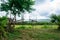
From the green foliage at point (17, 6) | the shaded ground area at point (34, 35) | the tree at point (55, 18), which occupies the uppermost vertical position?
the green foliage at point (17, 6)

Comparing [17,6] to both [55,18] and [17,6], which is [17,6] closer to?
[17,6]

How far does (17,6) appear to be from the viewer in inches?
824

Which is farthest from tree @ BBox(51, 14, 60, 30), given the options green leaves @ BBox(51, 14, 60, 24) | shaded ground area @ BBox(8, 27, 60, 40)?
shaded ground area @ BBox(8, 27, 60, 40)

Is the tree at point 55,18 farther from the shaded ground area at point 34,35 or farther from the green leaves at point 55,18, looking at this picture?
the shaded ground area at point 34,35

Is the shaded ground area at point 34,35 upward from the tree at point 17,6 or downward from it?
downward

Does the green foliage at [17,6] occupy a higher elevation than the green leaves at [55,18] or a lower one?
higher

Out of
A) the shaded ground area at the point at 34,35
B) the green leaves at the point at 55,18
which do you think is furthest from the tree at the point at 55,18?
the shaded ground area at the point at 34,35

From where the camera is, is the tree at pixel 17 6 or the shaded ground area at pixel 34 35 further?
the tree at pixel 17 6

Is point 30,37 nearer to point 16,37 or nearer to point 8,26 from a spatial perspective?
point 16,37

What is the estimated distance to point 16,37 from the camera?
17.5m

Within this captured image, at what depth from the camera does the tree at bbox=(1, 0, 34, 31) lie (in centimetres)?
2064

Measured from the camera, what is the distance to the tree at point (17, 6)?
2064cm

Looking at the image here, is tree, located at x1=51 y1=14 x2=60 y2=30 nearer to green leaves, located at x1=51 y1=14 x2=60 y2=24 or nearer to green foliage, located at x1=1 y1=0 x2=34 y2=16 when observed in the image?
green leaves, located at x1=51 y1=14 x2=60 y2=24

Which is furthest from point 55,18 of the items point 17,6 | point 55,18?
point 17,6
